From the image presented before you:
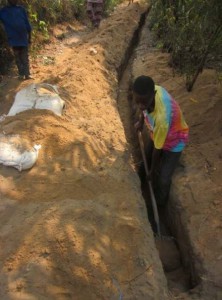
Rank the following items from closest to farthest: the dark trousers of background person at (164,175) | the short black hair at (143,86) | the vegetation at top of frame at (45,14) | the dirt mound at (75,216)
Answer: the dirt mound at (75,216) → the short black hair at (143,86) → the dark trousers of background person at (164,175) → the vegetation at top of frame at (45,14)

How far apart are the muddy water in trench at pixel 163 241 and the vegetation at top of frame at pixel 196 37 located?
1.22 metres

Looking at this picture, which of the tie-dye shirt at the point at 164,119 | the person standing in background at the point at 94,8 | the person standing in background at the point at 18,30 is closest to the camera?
the tie-dye shirt at the point at 164,119

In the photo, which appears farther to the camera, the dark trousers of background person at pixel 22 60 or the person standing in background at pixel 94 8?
the person standing in background at pixel 94 8

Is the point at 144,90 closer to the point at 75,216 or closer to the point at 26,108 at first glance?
the point at 75,216

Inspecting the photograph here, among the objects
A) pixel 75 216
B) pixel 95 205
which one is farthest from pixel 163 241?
pixel 75 216

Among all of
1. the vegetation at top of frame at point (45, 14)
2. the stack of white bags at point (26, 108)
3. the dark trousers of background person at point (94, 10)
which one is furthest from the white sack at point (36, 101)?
the dark trousers of background person at point (94, 10)

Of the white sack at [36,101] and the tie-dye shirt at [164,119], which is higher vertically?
the tie-dye shirt at [164,119]

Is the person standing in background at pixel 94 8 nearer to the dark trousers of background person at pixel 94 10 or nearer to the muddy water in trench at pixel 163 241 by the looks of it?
the dark trousers of background person at pixel 94 10

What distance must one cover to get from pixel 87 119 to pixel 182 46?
2.42m

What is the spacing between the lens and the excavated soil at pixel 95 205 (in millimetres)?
3285

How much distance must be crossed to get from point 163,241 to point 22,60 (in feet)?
13.4

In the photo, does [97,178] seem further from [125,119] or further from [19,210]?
[125,119]

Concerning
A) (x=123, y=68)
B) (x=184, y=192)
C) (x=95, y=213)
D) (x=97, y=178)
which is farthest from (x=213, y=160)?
(x=123, y=68)

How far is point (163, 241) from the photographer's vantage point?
4840 millimetres
